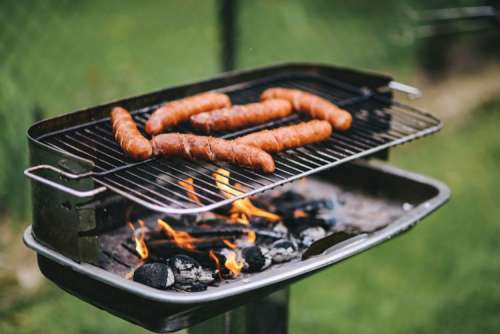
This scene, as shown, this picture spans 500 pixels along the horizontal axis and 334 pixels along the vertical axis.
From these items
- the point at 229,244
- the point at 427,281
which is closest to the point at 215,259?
the point at 229,244

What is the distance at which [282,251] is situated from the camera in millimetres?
3035

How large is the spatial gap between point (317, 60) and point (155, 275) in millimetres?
4671

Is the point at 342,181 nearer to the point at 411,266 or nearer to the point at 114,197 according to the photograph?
the point at 114,197

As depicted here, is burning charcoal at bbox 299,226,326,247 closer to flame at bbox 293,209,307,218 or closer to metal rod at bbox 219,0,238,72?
flame at bbox 293,209,307,218

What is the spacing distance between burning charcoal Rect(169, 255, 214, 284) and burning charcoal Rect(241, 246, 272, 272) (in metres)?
0.18

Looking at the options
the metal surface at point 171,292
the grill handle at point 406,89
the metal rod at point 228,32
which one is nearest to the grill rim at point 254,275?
the metal surface at point 171,292

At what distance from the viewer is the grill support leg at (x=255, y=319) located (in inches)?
133

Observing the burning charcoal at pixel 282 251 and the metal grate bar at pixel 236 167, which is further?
the burning charcoal at pixel 282 251

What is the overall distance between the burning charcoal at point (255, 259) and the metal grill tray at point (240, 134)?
25 centimetres

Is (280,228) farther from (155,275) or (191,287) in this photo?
(155,275)

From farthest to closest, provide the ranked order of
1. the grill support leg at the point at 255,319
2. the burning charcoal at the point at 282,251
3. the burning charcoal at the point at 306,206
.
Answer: the burning charcoal at the point at 306,206 < the grill support leg at the point at 255,319 < the burning charcoal at the point at 282,251

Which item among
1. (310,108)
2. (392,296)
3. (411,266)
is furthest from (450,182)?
(310,108)

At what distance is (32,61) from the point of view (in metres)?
5.12

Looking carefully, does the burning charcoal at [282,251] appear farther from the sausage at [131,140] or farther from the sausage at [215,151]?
the sausage at [131,140]
